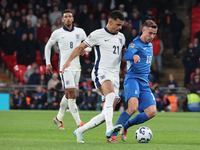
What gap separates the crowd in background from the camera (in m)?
18.5

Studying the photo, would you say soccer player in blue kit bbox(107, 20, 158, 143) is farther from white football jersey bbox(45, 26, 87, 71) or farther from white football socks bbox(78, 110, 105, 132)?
white football jersey bbox(45, 26, 87, 71)

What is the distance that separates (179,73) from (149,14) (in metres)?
3.78

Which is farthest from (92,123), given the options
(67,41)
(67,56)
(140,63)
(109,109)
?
(67,41)

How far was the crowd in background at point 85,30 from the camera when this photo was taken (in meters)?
18.5

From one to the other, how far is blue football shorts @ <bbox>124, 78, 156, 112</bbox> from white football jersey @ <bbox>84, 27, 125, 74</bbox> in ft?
1.18

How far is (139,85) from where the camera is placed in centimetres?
701

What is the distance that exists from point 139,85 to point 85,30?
1267cm

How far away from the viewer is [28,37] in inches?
797

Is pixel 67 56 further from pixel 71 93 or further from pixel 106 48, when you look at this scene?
pixel 106 48

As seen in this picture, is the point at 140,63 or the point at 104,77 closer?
the point at 104,77

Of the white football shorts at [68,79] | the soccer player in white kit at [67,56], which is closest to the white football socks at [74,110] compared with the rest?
the soccer player in white kit at [67,56]

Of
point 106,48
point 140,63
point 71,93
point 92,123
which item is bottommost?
point 92,123

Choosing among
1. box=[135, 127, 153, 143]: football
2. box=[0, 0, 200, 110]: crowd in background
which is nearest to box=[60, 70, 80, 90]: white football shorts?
box=[135, 127, 153, 143]: football

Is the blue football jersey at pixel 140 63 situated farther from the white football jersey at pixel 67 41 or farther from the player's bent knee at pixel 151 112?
the white football jersey at pixel 67 41
